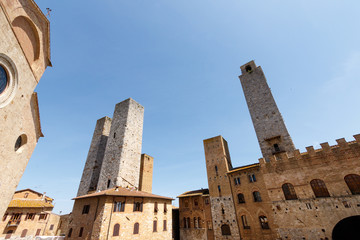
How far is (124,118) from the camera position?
1107 inches

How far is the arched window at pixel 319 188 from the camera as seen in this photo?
54.7 feet

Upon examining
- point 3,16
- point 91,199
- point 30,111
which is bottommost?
point 91,199

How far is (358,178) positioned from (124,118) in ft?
100.0

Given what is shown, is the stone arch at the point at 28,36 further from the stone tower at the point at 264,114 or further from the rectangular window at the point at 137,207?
the stone tower at the point at 264,114

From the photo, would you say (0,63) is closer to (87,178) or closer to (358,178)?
(87,178)

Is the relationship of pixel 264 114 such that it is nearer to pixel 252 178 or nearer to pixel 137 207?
pixel 252 178

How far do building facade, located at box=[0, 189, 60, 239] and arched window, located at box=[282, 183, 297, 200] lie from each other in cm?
3486

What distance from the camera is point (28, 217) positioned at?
1070 inches

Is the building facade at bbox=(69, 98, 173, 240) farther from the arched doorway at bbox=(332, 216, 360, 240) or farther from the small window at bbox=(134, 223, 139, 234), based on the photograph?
the arched doorway at bbox=(332, 216, 360, 240)

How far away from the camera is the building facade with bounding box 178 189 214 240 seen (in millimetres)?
24125

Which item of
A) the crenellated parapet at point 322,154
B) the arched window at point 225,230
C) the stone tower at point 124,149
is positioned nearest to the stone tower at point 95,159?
the stone tower at point 124,149

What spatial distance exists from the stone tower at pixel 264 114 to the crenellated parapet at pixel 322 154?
9.11 feet

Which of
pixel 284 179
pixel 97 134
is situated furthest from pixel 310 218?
pixel 97 134

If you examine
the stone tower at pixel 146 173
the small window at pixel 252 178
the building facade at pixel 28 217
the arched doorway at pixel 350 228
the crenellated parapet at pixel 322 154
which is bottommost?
the arched doorway at pixel 350 228
